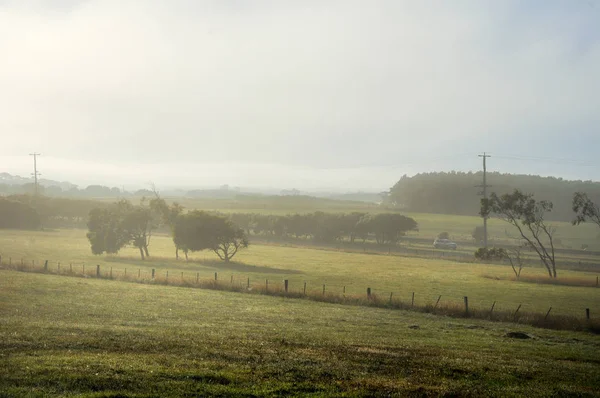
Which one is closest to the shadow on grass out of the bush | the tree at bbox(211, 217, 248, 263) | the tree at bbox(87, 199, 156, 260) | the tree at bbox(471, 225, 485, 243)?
the tree at bbox(211, 217, 248, 263)

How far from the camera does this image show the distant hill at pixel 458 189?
5193 inches

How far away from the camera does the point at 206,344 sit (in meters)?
20.3

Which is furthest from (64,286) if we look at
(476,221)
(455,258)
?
(476,221)

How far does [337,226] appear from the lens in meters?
121

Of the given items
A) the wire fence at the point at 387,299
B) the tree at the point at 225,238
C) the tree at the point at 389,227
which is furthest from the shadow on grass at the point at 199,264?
the tree at the point at 389,227

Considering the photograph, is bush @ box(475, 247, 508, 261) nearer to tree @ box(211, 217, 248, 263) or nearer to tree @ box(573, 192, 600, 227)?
tree @ box(573, 192, 600, 227)

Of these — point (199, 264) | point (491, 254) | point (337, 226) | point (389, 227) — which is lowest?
point (199, 264)

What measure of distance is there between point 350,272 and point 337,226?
53.3 meters

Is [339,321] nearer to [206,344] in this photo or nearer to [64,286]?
[206,344]

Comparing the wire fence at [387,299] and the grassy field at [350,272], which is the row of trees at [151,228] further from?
the wire fence at [387,299]

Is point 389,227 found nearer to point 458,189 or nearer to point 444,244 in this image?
point 444,244

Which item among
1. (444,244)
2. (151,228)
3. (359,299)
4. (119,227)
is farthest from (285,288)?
(444,244)

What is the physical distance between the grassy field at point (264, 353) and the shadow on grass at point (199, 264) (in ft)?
110

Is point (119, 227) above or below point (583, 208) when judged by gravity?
below
